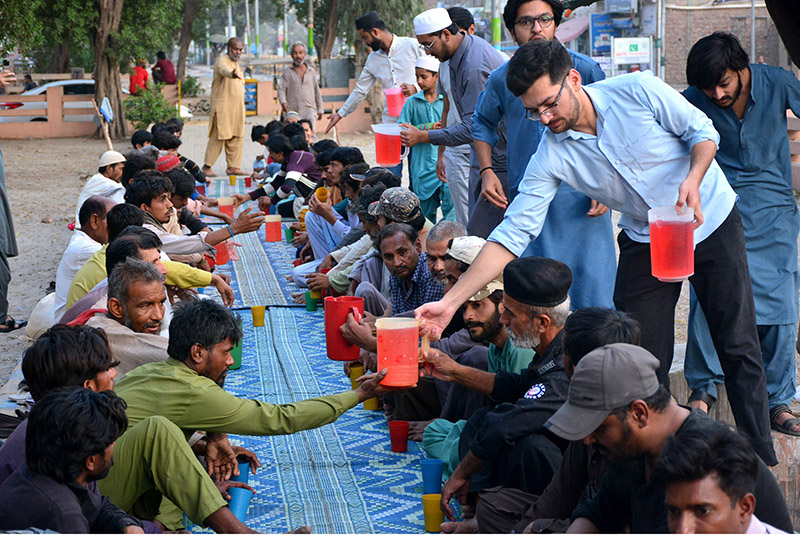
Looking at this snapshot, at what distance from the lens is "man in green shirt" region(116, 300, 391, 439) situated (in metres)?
3.59

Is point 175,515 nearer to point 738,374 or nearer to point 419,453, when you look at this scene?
point 419,453

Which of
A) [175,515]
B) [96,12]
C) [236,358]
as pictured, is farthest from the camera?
[96,12]

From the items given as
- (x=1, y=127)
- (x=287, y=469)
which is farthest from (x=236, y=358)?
(x=1, y=127)

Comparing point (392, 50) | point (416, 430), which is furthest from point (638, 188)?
point (392, 50)

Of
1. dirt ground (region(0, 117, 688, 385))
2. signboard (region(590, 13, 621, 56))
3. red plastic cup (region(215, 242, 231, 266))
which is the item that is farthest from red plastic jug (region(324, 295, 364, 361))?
signboard (region(590, 13, 621, 56))

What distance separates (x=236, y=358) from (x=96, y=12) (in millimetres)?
16229

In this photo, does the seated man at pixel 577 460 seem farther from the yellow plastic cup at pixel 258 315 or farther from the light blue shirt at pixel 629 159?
the yellow plastic cup at pixel 258 315

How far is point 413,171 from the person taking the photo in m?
8.19

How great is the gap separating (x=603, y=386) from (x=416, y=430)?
2.20m

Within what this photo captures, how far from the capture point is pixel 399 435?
4.55 m

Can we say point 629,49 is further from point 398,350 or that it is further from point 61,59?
point 398,350

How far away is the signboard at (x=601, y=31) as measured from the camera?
29781mm

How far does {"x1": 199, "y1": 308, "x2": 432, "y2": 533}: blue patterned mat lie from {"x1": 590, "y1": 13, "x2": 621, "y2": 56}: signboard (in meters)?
25.8

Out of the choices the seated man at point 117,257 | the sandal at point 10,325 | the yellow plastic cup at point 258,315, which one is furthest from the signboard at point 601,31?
the seated man at point 117,257
